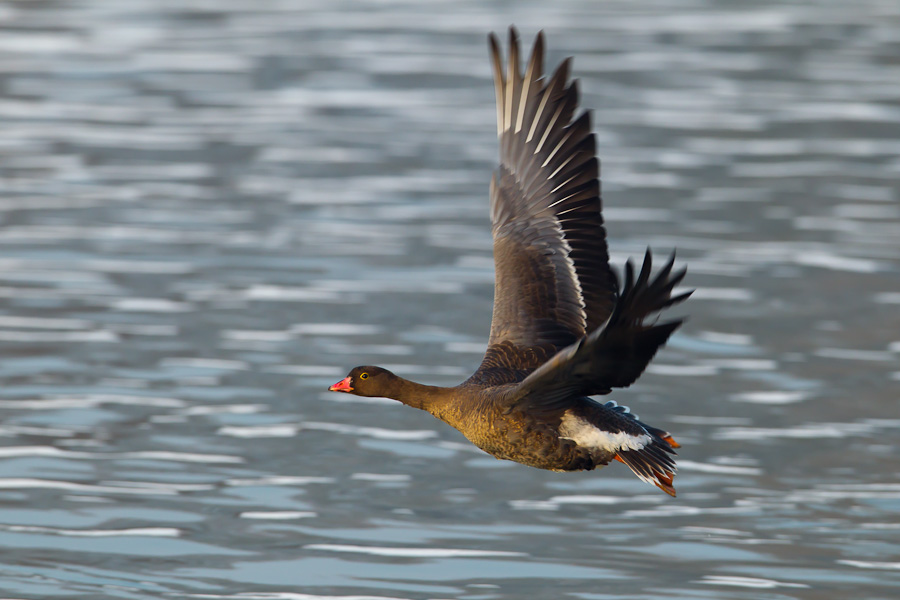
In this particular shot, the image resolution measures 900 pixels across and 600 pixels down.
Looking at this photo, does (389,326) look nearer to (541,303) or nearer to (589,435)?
(541,303)

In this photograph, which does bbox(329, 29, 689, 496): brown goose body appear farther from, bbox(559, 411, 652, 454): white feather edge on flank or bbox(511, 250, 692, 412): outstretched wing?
bbox(511, 250, 692, 412): outstretched wing

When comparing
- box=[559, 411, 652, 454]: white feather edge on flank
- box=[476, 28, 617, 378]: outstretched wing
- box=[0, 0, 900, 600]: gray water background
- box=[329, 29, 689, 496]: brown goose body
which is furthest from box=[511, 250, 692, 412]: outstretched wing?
box=[0, 0, 900, 600]: gray water background

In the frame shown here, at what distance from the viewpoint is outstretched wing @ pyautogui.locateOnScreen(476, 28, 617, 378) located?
8438mm

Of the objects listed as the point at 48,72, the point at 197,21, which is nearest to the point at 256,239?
the point at 48,72

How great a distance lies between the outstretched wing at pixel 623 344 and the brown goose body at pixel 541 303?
1.43 feet

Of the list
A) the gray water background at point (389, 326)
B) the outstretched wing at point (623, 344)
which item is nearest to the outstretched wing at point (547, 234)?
the outstretched wing at point (623, 344)

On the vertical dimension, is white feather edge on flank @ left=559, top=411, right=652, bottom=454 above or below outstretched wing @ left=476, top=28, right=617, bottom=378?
below

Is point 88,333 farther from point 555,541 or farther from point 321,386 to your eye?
point 555,541

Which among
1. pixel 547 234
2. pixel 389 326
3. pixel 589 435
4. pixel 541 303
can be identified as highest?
pixel 547 234

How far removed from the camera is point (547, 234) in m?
8.67

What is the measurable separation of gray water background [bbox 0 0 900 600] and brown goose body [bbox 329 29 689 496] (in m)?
1.50

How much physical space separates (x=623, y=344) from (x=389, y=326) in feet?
24.6

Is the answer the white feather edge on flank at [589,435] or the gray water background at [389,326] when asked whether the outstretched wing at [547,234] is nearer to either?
the white feather edge on flank at [589,435]

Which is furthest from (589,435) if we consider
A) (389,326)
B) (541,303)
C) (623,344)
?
(389,326)
